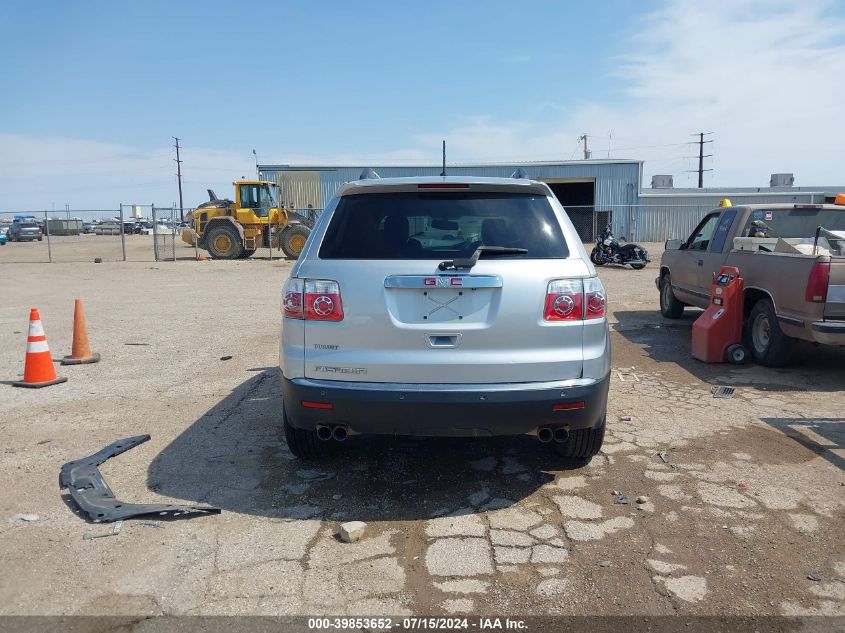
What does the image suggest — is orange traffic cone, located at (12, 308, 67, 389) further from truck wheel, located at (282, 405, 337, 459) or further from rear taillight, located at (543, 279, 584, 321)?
rear taillight, located at (543, 279, 584, 321)

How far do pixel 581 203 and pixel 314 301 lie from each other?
37.7m

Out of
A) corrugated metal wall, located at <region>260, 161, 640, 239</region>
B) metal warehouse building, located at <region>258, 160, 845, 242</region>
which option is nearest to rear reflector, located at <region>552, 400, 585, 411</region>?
metal warehouse building, located at <region>258, 160, 845, 242</region>

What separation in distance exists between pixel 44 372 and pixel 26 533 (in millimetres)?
3616

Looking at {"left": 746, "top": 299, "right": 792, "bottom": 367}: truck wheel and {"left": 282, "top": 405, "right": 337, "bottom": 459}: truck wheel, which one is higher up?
{"left": 746, "top": 299, "right": 792, "bottom": 367}: truck wheel

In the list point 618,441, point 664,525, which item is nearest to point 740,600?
point 664,525

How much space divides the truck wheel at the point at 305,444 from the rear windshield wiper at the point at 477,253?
1.45m

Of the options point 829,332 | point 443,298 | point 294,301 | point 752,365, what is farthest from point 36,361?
point 829,332

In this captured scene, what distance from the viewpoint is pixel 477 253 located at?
3777 mm

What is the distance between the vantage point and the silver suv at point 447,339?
366 cm

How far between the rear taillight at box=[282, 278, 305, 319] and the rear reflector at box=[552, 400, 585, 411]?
1506mm

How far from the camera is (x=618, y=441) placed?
4969mm

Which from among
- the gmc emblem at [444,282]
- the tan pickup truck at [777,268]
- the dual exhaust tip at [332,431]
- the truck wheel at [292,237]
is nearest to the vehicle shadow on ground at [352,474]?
the dual exhaust tip at [332,431]

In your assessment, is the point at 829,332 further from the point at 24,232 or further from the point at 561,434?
the point at 24,232

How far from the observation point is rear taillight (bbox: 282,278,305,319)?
381 centimetres
